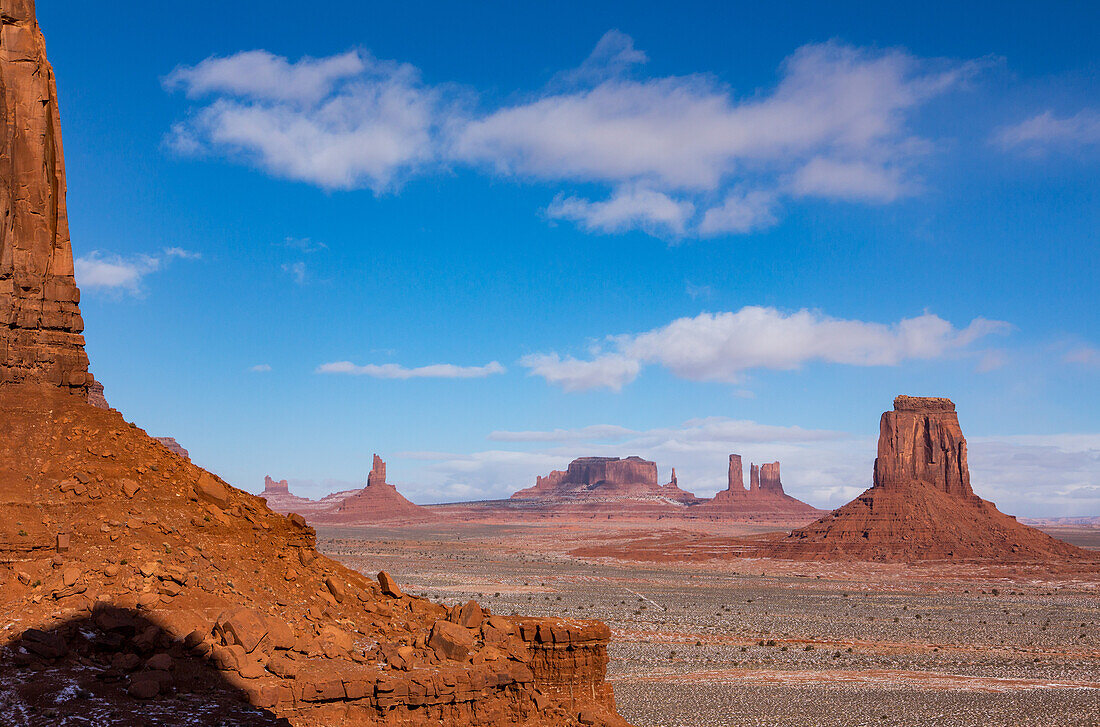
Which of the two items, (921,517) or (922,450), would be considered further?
(922,450)

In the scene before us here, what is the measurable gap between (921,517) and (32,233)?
4431 inches

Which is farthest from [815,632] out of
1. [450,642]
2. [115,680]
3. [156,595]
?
[115,680]

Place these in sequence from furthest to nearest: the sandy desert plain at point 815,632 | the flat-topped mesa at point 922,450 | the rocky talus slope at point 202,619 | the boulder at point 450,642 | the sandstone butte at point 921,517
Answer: the flat-topped mesa at point 922,450 < the sandstone butte at point 921,517 < the sandy desert plain at point 815,632 < the boulder at point 450,642 < the rocky talus slope at point 202,619

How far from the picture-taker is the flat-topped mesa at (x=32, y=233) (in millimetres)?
14844

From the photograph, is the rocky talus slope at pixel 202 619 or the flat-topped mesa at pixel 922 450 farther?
the flat-topped mesa at pixel 922 450

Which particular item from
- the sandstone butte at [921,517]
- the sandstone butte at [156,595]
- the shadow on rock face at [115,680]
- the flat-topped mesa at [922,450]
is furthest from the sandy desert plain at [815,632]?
the flat-topped mesa at [922,450]

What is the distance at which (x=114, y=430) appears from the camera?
15.6 meters

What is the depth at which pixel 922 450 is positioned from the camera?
388 ft

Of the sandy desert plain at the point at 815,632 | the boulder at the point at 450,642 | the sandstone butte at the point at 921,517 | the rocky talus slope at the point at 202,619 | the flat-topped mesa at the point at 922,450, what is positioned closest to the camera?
the rocky talus slope at the point at 202,619

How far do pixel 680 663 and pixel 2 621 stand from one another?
96.6ft

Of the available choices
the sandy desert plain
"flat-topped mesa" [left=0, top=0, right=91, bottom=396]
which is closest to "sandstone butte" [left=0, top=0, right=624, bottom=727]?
"flat-topped mesa" [left=0, top=0, right=91, bottom=396]

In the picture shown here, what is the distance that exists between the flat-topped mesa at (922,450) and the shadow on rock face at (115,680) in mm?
117582

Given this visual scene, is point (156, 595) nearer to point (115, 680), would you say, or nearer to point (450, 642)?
point (115, 680)

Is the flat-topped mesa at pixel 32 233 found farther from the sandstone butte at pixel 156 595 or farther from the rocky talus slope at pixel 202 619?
the rocky talus slope at pixel 202 619
